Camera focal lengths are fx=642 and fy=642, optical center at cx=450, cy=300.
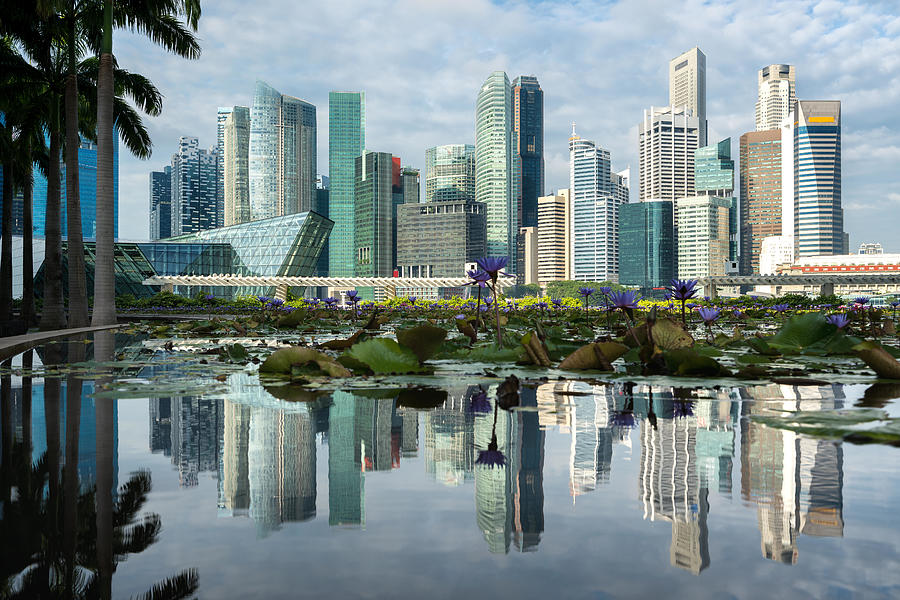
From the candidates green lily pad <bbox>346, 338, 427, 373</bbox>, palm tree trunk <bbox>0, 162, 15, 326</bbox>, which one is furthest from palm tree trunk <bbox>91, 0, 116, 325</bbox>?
green lily pad <bbox>346, 338, 427, 373</bbox>

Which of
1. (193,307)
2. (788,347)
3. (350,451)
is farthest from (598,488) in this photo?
(193,307)

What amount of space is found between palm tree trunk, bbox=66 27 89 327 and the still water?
46.3ft

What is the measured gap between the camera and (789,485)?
1.73m

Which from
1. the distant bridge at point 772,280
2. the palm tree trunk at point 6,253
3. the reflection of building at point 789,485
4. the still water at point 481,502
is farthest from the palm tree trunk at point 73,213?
the distant bridge at point 772,280

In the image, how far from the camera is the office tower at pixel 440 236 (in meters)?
174

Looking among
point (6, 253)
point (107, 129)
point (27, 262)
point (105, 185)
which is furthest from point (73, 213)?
point (6, 253)

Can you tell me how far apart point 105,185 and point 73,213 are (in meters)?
1.40

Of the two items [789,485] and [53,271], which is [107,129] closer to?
[53,271]

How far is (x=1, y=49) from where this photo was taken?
1509 centimetres

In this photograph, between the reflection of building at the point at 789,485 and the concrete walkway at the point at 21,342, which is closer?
the reflection of building at the point at 789,485

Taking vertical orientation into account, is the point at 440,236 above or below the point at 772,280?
above

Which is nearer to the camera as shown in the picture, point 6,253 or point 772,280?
point 6,253

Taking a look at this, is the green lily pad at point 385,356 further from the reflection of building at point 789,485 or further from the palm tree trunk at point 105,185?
the palm tree trunk at point 105,185

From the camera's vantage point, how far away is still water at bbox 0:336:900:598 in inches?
45.5
